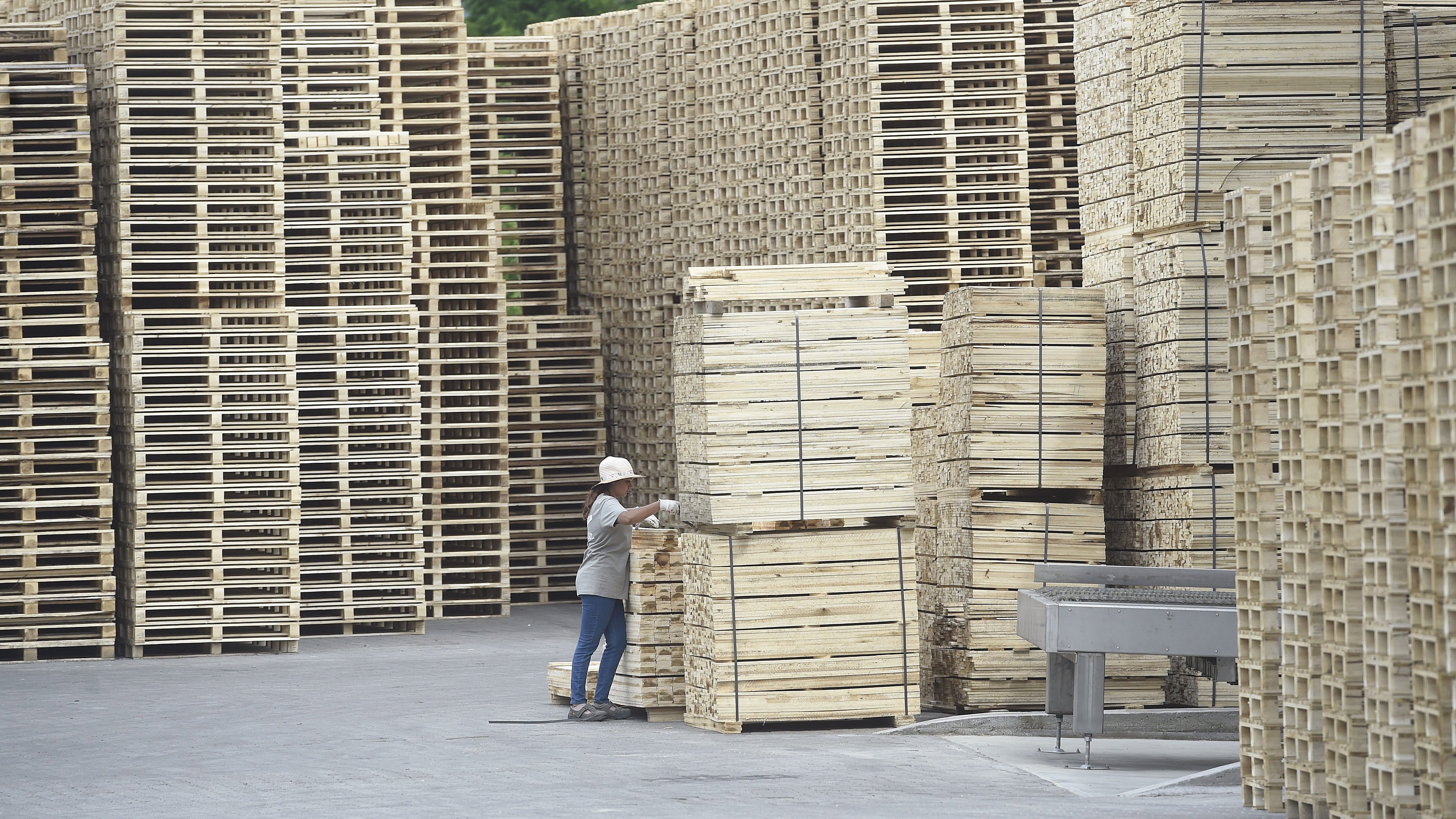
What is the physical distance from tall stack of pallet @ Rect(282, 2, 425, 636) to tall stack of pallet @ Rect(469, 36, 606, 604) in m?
1.76

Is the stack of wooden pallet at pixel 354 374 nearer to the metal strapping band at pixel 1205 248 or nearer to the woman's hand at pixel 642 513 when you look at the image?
the woman's hand at pixel 642 513

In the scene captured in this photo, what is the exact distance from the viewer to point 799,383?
10.6m

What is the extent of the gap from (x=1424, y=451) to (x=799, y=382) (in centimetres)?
443

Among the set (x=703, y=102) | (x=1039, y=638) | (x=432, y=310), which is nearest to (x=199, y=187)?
(x=432, y=310)

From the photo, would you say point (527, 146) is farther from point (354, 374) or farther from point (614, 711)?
point (614, 711)

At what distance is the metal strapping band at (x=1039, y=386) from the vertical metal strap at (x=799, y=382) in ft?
4.87

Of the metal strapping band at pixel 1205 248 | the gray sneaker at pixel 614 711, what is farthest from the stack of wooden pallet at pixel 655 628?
the metal strapping band at pixel 1205 248

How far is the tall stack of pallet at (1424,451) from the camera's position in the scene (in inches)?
255

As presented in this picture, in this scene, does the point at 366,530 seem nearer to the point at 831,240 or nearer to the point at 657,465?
the point at 657,465

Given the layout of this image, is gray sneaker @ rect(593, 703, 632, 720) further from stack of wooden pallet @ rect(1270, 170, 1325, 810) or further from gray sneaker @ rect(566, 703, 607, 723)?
stack of wooden pallet @ rect(1270, 170, 1325, 810)

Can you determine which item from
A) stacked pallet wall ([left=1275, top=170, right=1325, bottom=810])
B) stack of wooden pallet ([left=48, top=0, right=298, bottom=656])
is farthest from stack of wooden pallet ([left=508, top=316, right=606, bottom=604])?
stacked pallet wall ([left=1275, top=170, right=1325, bottom=810])

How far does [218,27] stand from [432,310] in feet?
9.58

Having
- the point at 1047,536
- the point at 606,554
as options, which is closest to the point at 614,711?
the point at 606,554

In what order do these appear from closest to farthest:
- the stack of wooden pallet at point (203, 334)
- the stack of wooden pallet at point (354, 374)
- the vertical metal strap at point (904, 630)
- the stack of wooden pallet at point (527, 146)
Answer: the vertical metal strap at point (904, 630), the stack of wooden pallet at point (203, 334), the stack of wooden pallet at point (354, 374), the stack of wooden pallet at point (527, 146)
